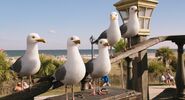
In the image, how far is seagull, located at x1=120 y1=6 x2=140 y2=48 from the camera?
25.5ft

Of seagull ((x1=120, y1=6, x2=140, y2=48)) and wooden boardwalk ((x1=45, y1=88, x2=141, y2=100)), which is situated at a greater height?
seagull ((x1=120, y1=6, x2=140, y2=48))

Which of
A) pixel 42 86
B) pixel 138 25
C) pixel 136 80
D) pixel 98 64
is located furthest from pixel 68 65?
pixel 136 80

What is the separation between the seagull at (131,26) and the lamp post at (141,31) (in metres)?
0.48

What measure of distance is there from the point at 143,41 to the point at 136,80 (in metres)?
Result: 1.04

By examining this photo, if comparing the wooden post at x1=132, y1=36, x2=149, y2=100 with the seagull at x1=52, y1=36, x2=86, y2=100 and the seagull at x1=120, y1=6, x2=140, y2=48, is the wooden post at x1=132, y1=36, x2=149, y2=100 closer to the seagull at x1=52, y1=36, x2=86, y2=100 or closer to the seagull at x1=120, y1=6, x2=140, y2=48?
the seagull at x1=120, y1=6, x2=140, y2=48

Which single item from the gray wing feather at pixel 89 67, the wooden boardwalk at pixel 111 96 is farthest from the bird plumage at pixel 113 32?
the gray wing feather at pixel 89 67

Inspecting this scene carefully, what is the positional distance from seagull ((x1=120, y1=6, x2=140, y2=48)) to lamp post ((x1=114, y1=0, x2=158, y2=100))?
0.48 metres

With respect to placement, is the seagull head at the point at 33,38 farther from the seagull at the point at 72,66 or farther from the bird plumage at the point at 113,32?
the bird plumage at the point at 113,32

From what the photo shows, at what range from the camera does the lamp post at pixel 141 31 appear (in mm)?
8523

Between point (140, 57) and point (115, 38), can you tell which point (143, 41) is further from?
point (115, 38)

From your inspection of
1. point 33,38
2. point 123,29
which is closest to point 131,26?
point 123,29

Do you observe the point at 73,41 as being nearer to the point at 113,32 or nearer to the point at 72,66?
the point at 72,66

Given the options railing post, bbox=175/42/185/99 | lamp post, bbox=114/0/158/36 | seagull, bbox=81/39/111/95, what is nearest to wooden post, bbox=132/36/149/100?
lamp post, bbox=114/0/158/36

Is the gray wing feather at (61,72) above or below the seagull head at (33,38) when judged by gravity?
below
